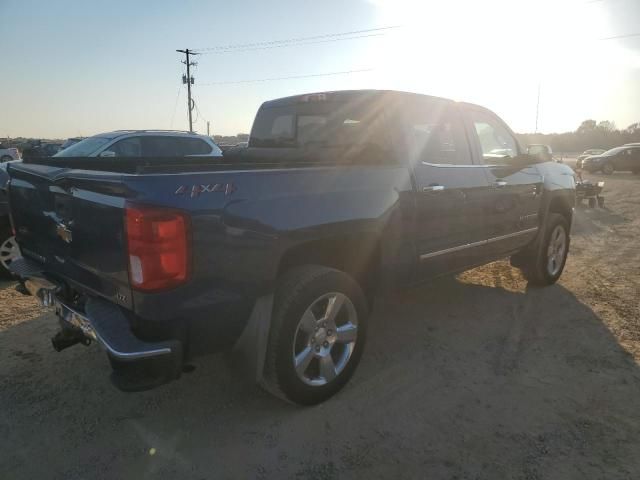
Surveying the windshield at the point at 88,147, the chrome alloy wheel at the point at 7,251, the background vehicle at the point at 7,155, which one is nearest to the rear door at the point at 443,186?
the chrome alloy wheel at the point at 7,251

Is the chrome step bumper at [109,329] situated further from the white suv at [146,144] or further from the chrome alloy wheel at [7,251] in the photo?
the white suv at [146,144]

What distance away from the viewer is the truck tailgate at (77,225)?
2.18 meters

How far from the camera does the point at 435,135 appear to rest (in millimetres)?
3797

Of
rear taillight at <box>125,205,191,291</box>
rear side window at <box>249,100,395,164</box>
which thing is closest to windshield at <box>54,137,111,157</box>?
rear side window at <box>249,100,395,164</box>

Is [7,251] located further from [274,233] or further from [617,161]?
[617,161]

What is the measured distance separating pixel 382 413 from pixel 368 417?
10cm

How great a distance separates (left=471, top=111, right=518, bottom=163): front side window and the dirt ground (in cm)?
158

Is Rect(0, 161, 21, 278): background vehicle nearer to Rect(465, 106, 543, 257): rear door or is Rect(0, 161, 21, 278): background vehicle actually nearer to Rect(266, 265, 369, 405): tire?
Rect(266, 265, 369, 405): tire

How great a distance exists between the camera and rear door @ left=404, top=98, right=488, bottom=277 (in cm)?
349

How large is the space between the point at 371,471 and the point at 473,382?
1.20m

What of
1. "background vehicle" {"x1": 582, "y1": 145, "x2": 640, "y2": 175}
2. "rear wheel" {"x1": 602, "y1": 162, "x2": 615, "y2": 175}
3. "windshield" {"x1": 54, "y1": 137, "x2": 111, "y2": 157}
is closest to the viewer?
"windshield" {"x1": 54, "y1": 137, "x2": 111, "y2": 157}

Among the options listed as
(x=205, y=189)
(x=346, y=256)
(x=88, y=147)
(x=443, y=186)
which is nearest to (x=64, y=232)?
(x=205, y=189)

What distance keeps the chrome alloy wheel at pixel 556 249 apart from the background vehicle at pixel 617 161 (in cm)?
2366

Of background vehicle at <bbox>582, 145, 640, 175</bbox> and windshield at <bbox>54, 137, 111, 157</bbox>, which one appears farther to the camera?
background vehicle at <bbox>582, 145, 640, 175</bbox>
